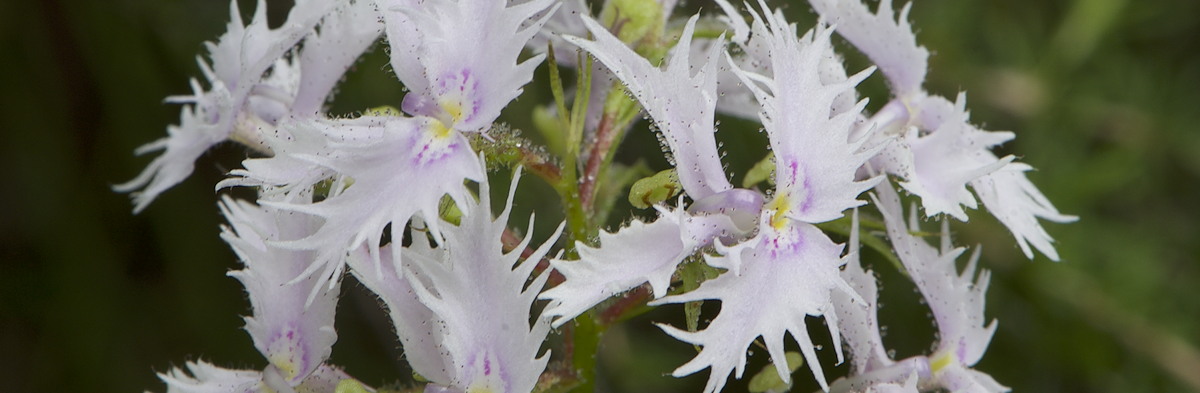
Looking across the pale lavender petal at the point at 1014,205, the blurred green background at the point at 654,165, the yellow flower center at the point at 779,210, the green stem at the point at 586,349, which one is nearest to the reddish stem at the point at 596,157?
the green stem at the point at 586,349

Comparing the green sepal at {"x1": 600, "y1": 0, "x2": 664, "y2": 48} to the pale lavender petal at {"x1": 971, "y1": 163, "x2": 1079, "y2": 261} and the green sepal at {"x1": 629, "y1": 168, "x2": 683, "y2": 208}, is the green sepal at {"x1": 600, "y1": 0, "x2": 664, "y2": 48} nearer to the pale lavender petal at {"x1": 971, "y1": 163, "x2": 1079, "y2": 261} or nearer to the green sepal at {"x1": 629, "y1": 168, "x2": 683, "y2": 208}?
the green sepal at {"x1": 629, "y1": 168, "x2": 683, "y2": 208}

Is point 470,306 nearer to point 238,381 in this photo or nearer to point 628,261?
point 628,261

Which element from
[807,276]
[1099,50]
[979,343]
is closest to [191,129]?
[807,276]

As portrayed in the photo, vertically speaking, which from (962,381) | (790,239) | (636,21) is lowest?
(962,381)

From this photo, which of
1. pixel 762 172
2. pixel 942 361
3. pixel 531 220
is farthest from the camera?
pixel 942 361

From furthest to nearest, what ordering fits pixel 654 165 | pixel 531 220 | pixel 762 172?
pixel 654 165
pixel 762 172
pixel 531 220

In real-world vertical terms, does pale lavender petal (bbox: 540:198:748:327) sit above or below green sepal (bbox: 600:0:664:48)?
below

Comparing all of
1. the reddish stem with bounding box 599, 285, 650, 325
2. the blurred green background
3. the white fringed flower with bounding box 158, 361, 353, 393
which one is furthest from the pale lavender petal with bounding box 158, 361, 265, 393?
the blurred green background

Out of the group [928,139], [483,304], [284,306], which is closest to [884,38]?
[928,139]
